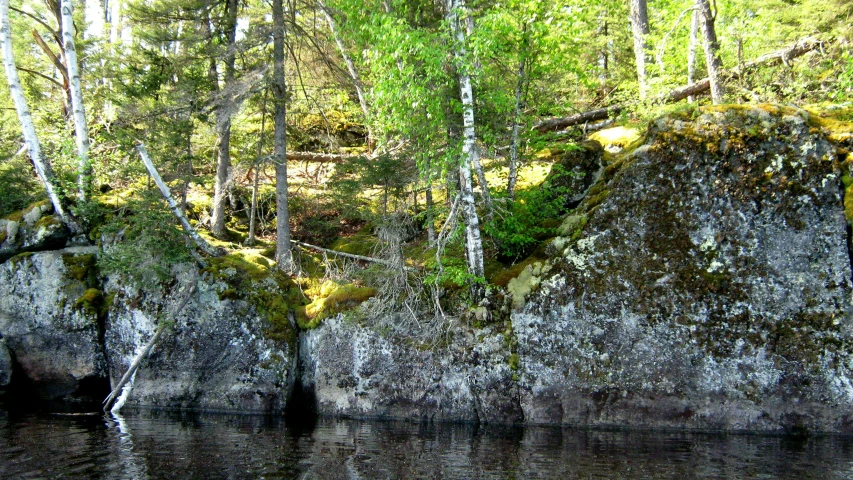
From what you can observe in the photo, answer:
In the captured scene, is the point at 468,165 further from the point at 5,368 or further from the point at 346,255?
the point at 5,368

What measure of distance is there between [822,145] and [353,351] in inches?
426

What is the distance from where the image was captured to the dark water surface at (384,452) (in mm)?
7770

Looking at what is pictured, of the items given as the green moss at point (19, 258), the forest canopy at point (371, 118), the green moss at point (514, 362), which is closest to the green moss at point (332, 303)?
the forest canopy at point (371, 118)

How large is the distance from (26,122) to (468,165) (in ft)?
42.6

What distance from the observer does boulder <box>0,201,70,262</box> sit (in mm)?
14742

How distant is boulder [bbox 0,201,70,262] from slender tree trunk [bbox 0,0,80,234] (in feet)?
0.85

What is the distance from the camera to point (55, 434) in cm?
994

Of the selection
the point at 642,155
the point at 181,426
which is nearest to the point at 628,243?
the point at 642,155

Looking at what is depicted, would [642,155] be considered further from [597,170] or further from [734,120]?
[597,170]

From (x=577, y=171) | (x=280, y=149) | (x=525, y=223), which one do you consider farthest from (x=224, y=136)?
(x=577, y=171)

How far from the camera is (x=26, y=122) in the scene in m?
15.2

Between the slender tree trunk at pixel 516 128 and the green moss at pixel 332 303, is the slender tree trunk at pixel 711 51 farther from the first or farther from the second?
the green moss at pixel 332 303

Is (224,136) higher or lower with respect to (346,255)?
higher

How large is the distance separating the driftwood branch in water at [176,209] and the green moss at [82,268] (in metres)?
3.00
